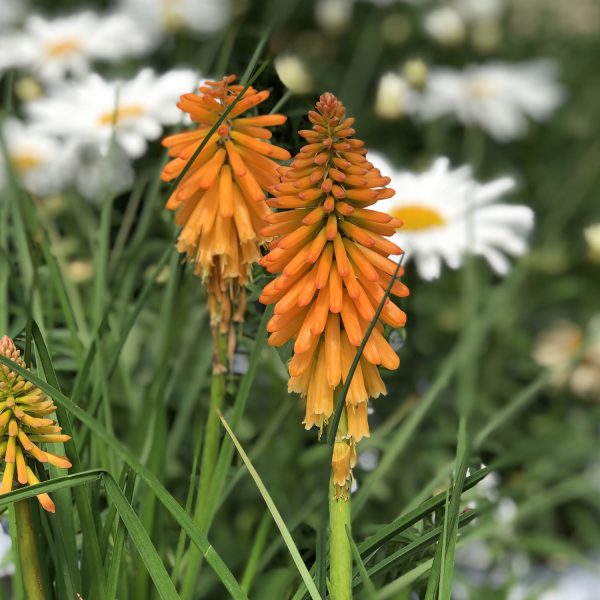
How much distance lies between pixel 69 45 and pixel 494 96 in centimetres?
144

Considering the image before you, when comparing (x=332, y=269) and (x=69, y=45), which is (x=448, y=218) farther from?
(x=69, y=45)

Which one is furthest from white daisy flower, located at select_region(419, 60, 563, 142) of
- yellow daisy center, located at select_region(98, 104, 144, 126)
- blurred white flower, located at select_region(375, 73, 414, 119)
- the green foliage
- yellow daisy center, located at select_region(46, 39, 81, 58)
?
yellow daisy center, located at select_region(98, 104, 144, 126)

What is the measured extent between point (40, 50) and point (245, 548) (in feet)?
5.64

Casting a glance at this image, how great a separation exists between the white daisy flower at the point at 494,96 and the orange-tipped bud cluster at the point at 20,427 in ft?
8.24

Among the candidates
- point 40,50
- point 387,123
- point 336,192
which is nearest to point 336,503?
point 336,192

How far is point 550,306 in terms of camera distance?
3121 millimetres

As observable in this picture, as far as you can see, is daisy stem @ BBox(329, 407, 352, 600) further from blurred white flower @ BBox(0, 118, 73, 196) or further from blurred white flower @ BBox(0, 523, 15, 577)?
blurred white flower @ BBox(0, 118, 73, 196)

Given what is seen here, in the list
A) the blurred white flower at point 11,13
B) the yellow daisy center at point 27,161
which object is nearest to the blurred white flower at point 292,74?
the yellow daisy center at point 27,161

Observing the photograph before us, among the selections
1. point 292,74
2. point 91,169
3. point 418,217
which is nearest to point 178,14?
point 91,169

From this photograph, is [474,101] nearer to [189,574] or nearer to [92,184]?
[92,184]

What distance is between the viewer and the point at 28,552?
978 mm

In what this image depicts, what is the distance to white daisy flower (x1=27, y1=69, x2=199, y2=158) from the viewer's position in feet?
6.88

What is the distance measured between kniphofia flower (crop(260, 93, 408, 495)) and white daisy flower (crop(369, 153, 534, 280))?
2.80ft

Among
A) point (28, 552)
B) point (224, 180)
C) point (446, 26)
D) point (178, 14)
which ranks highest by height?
point (178, 14)
